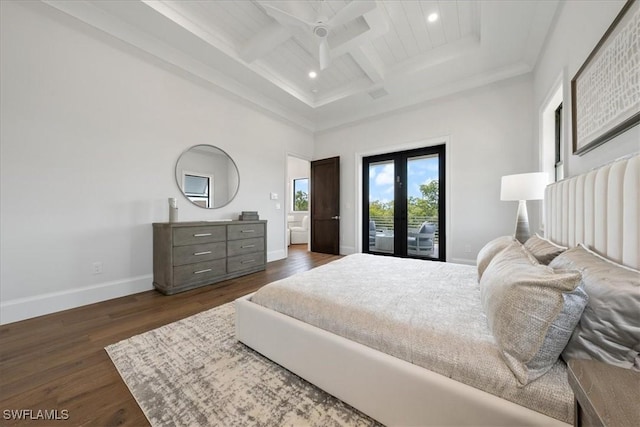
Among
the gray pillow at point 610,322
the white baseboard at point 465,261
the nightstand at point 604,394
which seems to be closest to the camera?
the nightstand at point 604,394

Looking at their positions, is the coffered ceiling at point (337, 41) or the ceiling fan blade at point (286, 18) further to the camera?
the coffered ceiling at point (337, 41)

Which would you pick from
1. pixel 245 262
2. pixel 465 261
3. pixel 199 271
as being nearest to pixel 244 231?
pixel 245 262

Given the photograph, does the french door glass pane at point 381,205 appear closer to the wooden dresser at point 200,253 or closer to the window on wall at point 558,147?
the window on wall at point 558,147

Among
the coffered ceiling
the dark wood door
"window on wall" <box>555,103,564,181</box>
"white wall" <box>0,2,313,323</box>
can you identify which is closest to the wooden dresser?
"white wall" <box>0,2,313,323</box>

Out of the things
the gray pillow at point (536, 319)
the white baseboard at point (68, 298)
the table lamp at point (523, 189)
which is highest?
the table lamp at point (523, 189)

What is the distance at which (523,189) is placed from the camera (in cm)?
227

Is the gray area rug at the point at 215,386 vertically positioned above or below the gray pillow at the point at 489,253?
below

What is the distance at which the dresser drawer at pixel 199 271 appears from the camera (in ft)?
8.91

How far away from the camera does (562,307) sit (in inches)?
28.4

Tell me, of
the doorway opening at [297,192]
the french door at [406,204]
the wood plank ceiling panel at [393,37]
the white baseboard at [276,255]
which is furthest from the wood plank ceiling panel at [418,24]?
the doorway opening at [297,192]

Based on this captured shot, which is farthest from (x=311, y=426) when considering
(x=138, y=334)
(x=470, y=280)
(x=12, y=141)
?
(x=12, y=141)

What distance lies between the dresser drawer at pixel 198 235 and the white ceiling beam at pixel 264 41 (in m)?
2.33

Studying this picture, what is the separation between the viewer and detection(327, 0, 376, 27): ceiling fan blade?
81.7 inches

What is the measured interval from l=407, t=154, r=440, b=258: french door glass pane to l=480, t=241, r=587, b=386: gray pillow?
3545mm
